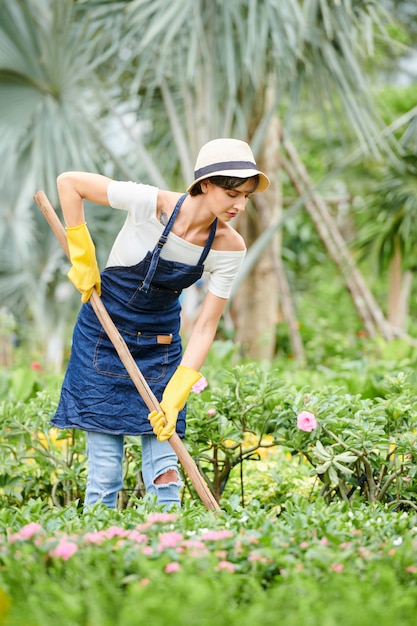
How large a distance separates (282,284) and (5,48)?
2743 mm

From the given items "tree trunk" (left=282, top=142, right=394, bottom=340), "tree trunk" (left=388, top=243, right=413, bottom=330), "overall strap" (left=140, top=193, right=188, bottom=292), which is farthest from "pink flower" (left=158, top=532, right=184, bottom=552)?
"tree trunk" (left=388, top=243, right=413, bottom=330)

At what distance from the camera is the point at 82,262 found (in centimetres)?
232

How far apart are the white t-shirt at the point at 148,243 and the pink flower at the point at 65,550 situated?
3.21 feet

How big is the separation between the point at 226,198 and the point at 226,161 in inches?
4.1

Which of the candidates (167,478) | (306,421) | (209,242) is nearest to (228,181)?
(209,242)

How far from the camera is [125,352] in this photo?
7.48 feet

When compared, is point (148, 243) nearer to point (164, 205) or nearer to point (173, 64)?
point (164, 205)

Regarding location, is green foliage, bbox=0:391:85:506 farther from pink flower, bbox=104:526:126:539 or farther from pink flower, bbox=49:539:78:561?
pink flower, bbox=49:539:78:561

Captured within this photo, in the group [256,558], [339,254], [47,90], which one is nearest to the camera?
[256,558]

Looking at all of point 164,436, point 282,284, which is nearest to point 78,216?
point 164,436

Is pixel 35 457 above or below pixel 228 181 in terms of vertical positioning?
below

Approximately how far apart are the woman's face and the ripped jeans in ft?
2.40

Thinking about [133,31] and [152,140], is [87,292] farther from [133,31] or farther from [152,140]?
[152,140]

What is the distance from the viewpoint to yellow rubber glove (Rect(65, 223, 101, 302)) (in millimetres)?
2309
